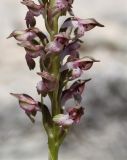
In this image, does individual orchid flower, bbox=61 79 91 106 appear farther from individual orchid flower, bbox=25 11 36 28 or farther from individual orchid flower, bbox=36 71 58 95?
individual orchid flower, bbox=25 11 36 28

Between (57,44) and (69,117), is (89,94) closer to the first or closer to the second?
(69,117)

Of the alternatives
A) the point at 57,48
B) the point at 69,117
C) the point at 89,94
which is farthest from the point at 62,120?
the point at 89,94

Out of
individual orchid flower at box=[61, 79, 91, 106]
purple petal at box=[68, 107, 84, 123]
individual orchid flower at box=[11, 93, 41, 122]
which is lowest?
purple petal at box=[68, 107, 84, 123]

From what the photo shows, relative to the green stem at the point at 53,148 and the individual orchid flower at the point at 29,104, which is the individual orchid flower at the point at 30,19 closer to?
the individual orchid flower at the point at 29,104

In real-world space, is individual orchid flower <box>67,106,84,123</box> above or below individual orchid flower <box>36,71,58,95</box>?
below

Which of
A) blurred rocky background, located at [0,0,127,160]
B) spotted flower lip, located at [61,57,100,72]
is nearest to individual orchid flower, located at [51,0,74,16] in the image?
spotted flower lip, located at [61,57,100,72]

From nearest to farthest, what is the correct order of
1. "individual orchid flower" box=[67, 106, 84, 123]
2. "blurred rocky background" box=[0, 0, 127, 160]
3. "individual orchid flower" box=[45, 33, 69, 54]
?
"individual orchid flower" box=[45, 33, 69, 54]
"individual orchid flower" box=[67, 106, 84, 123]
"blurred rocky background" box=[0, 0, 127, 160]
